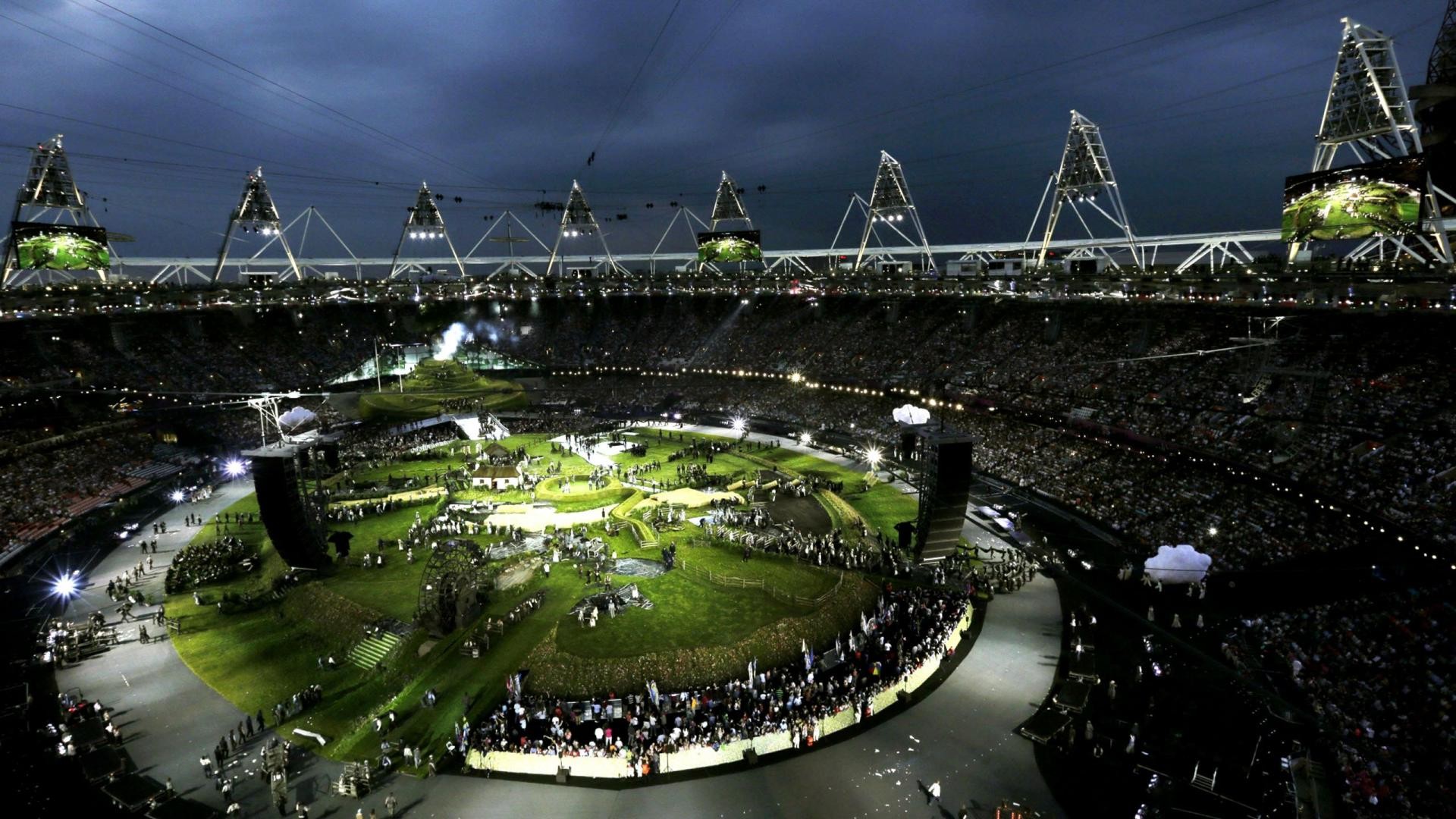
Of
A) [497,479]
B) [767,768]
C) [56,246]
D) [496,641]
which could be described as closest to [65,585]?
[497,479]

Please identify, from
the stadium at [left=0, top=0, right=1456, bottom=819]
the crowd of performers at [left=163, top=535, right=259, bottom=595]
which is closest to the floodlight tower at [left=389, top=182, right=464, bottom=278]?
the stadium at [left=0, top=0, right=1456, bottom=819]

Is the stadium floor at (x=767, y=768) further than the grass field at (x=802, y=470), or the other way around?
the grass field at (x=802, y=470)

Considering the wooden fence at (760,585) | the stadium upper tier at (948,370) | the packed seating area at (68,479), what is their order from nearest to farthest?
the wooden fence at (760,585), the stadium upper tier at (948,370), the packed seating area at (68,479)

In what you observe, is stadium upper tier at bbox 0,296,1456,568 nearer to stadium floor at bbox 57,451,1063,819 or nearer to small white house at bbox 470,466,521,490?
stadium floor at bbox 57,451,1063,819

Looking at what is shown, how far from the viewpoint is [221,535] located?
126ft

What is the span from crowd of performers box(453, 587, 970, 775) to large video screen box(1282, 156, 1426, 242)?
27.9 m

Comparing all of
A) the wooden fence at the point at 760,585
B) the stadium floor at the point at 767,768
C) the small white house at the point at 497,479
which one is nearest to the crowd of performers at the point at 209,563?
the stadium floor at the point at 767,768

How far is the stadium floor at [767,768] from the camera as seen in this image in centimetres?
1827

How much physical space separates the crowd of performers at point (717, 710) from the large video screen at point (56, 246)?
5191cm

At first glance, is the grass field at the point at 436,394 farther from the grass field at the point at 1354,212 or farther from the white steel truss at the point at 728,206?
the grass field at the point at 1354,212

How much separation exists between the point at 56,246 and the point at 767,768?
60.6 metres

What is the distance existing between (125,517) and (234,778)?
30.7 metres

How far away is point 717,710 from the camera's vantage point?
2214cm

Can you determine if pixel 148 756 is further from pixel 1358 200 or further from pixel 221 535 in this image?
pixel 1358 200
